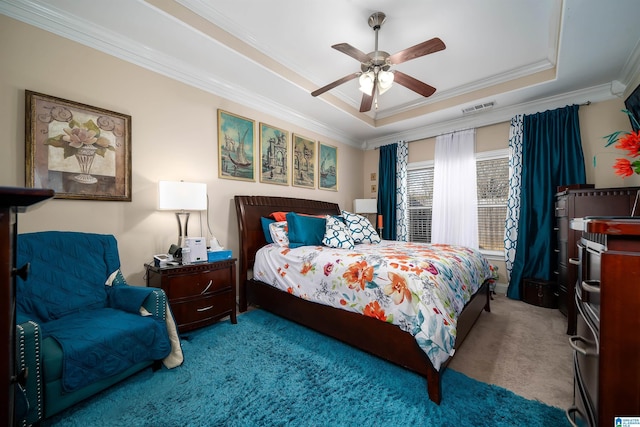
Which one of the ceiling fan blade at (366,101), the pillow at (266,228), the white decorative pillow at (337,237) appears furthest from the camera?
the pillow at (266,228)

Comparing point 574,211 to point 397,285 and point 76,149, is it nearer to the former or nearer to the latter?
point 397,285

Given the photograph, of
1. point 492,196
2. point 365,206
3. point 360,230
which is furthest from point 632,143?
point 365,206

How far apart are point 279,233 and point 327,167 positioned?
6.64ft

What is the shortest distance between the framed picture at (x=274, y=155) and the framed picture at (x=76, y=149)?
158 cm

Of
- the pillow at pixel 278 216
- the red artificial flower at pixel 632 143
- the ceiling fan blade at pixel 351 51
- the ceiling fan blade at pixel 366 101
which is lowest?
the pillow at pixel 278 216

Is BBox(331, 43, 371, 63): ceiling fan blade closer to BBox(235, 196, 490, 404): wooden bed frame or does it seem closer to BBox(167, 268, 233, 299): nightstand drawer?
BBox(235, 196, 490, 404): wooden bed frame

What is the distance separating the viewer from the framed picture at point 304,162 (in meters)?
4.11

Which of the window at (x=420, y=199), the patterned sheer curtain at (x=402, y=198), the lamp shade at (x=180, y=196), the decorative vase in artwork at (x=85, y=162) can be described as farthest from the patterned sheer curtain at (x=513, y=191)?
the decorative vase in artwork at (x=85, y=162)

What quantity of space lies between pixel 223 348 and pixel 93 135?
216cm

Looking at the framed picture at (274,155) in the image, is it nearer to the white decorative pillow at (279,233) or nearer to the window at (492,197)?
the white decorative pillow at (279,233)

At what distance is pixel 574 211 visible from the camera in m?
2.72

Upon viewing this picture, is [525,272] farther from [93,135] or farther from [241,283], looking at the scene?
[93,135]

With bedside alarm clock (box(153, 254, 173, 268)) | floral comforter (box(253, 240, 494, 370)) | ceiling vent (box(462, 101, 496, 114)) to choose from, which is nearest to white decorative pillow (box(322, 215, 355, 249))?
floral comforter (box(253, 240, 494, 370))

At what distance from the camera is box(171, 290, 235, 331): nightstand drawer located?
2.27 m
